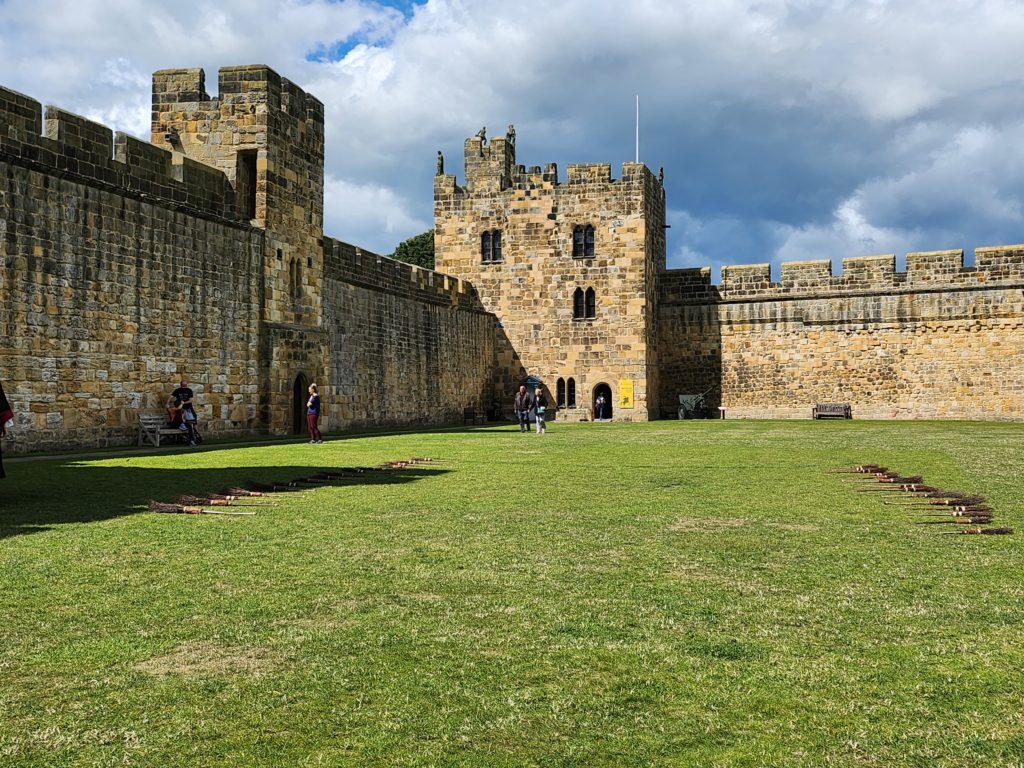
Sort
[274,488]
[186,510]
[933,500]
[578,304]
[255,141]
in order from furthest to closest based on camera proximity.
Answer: [578,304] < [255,141] < [274,488] < [933,500] < [186,510]

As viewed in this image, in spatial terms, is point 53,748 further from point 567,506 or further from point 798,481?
point 798,481

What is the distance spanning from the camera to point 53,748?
3.24m

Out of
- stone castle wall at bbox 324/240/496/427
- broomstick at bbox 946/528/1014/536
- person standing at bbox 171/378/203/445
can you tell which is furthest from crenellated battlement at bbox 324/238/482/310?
broomstick at bbox 946/528/1014/536

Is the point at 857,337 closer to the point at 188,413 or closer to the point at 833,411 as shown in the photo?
the point at 833,411

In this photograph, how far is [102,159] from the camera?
56.6ft

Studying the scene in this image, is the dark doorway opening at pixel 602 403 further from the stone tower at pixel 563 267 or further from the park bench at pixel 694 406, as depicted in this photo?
the park bench at pixel 694 406

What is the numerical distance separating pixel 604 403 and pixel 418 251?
27.3 meters

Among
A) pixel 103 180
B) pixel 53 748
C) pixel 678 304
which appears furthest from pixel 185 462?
pixel 678 304

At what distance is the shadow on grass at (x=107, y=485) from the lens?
8.65 metres

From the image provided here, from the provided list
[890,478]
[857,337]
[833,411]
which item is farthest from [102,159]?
[857,337]

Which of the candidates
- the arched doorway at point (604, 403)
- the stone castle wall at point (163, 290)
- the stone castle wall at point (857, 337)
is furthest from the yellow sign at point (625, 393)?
the stone castle wall at point (163, 290)

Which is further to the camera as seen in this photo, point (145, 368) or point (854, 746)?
point (145, 368)

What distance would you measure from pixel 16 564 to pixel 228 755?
375cm

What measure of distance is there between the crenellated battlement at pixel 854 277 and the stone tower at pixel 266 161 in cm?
A: 1702
